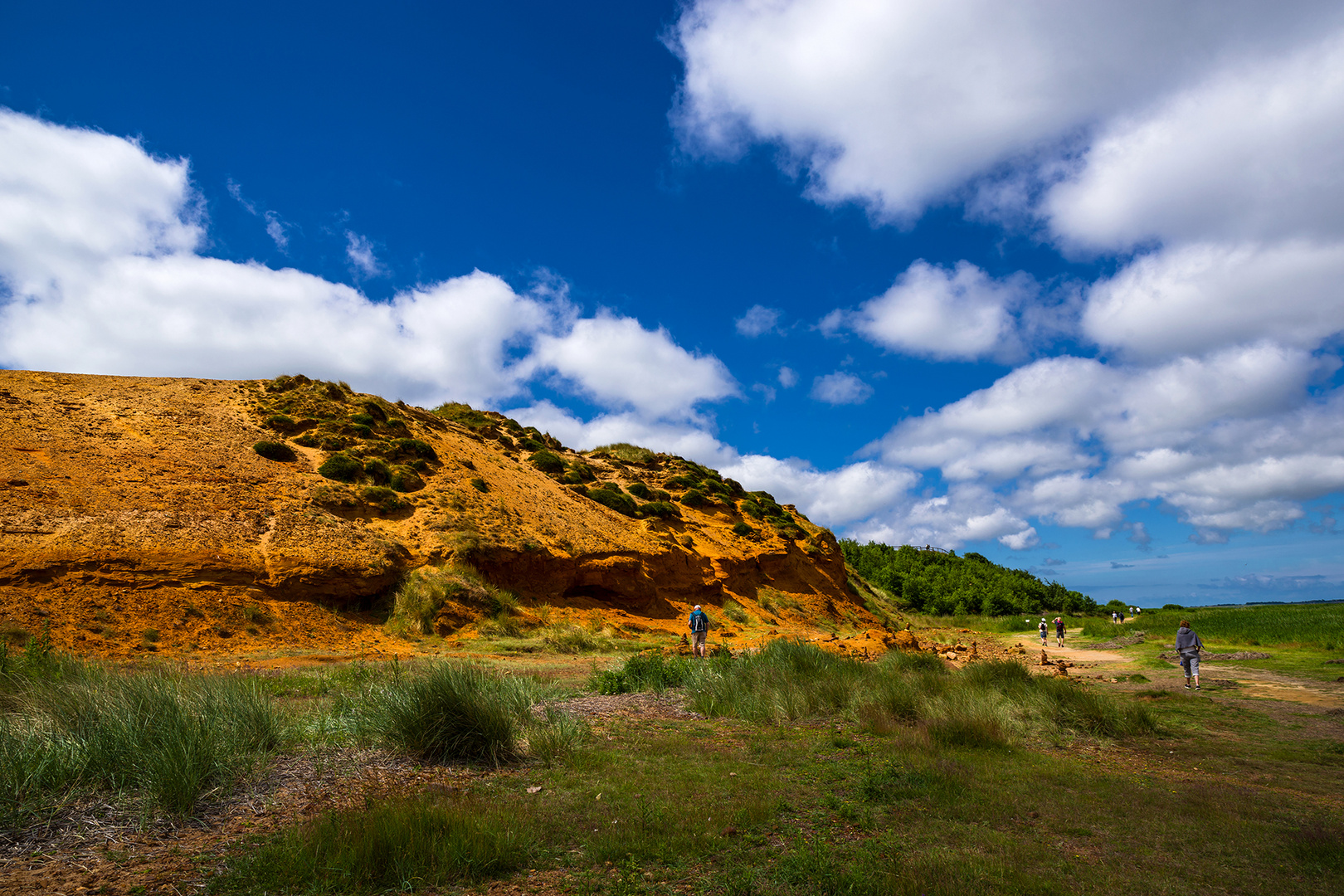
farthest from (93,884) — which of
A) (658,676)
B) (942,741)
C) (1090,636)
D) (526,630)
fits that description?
(1090,636)

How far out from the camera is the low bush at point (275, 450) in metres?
26.0

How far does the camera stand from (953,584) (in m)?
59.9

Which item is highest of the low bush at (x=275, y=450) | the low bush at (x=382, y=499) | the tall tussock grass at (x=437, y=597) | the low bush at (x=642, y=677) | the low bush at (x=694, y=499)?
the low bush at (x=694, y=499)

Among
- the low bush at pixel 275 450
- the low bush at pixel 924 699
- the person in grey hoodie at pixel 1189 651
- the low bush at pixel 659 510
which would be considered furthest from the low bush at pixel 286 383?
the person in grey hoodie at pixel 1189 651

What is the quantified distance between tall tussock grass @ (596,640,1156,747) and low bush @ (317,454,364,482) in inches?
710

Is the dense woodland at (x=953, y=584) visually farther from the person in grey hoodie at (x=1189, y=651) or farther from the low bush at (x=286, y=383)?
the low bush at (x=286, y=383)

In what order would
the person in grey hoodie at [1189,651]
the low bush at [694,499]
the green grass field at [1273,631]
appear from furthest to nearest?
the low bush at [694,499], the green grass field at [1273,631], the person in grey hoodie at [1189,651]

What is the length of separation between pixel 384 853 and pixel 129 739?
298 centimetres

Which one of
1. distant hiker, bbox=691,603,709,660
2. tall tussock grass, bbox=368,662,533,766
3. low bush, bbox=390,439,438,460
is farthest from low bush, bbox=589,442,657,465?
tall tussock grass, bbox=368,662,533,766

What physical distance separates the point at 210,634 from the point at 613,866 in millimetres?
17883

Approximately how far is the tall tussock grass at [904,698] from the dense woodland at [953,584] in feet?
153

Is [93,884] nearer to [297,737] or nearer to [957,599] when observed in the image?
[297,737]

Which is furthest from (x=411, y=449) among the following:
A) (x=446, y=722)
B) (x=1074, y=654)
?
(x=1074, y=654)

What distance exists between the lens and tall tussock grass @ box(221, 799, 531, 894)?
4.27 meters
